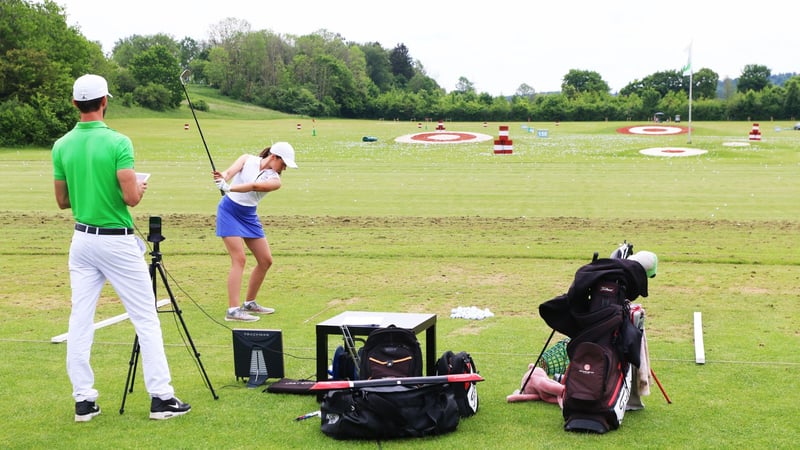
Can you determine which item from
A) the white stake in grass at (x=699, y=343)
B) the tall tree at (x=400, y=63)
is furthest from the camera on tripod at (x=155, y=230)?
the tall tree at (x=400, y=63)

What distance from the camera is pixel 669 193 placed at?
26.0m

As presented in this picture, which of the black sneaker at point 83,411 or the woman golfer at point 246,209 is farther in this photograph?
the woman golfer at point 246,209

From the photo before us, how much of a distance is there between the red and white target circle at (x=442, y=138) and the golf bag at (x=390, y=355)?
50857mm

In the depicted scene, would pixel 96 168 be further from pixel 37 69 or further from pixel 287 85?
pixel 287 85

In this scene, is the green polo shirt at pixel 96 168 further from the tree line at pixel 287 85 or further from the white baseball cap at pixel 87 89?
the tree line at pixel 287 85

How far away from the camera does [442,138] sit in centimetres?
5959

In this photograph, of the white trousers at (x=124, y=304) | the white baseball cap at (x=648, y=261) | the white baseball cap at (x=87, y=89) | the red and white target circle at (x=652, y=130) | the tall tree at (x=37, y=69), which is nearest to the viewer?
the white baseball cap at (x=87, y=89)

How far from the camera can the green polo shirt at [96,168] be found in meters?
6.54

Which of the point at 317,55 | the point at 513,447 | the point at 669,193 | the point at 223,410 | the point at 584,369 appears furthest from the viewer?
the point at 317,55

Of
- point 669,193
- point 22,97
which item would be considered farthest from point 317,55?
point 669,193

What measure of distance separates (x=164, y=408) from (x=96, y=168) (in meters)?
1.95

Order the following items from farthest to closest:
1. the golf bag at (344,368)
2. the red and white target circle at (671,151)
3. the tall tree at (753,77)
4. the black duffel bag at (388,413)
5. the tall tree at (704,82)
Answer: the tall tree at (753,77)
the tall tree at (704,82)
the red and white target circle at (671,151)
the golf bag at (344,368)
the black duffel bag at (388,413)

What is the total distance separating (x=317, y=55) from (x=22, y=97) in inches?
2649

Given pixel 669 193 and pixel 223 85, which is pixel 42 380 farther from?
pixel 223 85
